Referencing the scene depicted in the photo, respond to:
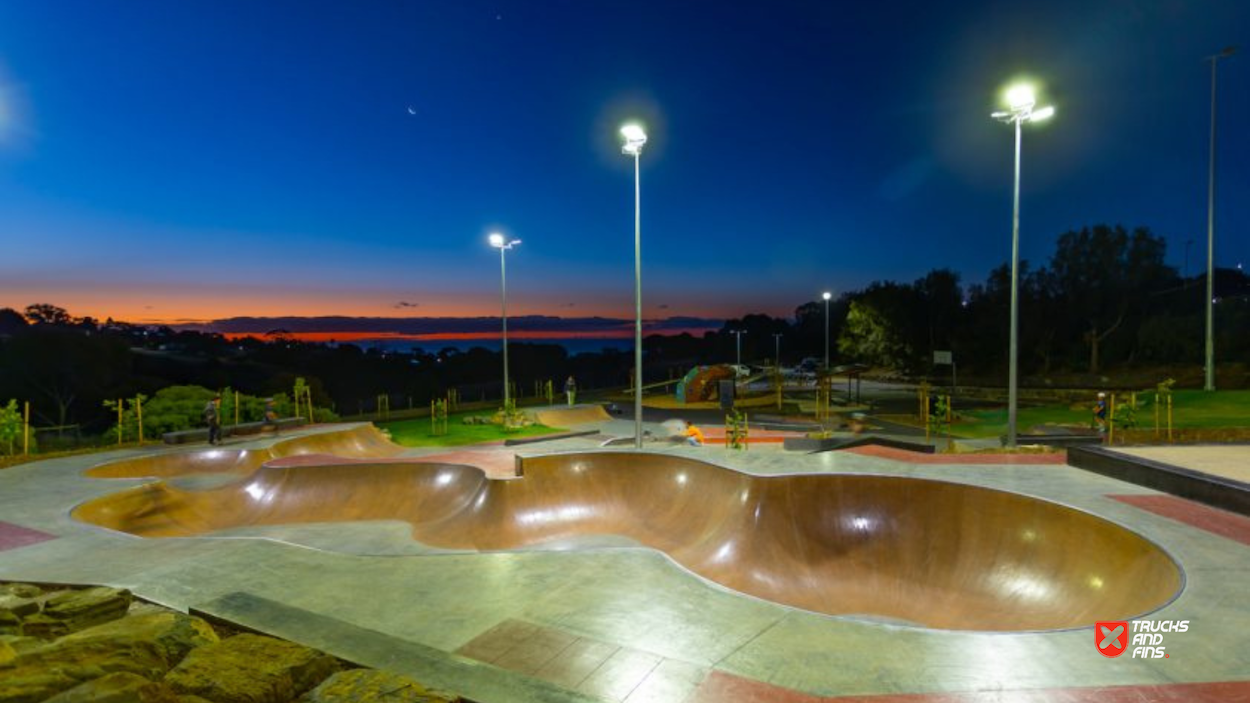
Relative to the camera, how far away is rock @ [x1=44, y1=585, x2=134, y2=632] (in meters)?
5.31

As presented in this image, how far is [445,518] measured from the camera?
13.0 metres

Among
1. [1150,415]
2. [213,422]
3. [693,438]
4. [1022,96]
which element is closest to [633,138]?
[693,438]

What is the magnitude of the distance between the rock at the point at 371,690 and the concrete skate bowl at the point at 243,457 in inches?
508

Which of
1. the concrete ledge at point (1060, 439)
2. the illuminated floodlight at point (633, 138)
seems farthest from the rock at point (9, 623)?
the concrete ledge at point (1060, 439)

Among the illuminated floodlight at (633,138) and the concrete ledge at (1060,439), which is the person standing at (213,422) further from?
the concrete ledge at (1060,439)

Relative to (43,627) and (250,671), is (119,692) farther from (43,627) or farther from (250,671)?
(43,627)

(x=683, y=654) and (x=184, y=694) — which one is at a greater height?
(x=184, y=694)

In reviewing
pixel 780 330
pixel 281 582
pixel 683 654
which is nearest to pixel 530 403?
pixel 281 582

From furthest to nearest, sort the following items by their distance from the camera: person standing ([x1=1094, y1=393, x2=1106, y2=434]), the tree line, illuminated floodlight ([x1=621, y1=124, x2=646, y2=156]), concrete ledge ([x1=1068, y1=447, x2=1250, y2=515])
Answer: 1. the tree line
2. person standing ([x1=1094, y1=393, x2=1106, y2=434])
3. illuminated floodlight ([x1=621, y1=124, x2=646, y2=156])
4. concrete ledge ([x1=1068, y1=447, x2=1250, y2=515])

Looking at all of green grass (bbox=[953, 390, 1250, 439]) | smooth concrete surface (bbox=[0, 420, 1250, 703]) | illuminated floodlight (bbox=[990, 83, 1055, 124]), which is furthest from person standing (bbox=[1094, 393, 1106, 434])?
illuminated floodlight (bbox=[990, 83, 1055, 124])

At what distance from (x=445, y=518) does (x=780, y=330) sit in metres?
133

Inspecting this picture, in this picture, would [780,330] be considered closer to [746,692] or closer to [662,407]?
[662,407]

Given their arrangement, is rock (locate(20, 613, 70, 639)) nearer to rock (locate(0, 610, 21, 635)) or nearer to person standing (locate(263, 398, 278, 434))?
rock (locate(0, 610, 21, 635))

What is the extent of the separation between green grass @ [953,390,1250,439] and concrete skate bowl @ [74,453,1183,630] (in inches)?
459
